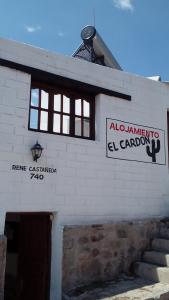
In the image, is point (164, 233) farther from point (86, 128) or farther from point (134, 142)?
point (86, 128)

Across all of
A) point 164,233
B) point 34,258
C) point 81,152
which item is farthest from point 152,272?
point 81,152

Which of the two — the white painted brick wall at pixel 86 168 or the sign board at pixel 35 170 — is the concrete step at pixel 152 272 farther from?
the sign board at pixel 35 170

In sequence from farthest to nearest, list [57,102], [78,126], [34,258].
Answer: [78,126], [57,102], [34,258]

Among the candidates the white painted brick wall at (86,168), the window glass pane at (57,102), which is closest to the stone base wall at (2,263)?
the white painted brick wall at (86,168)

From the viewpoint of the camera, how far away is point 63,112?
6699 mm

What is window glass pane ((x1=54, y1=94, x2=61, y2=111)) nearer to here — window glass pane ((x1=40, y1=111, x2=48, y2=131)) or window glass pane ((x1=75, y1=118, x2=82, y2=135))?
window glass pane ((x1=40, y1=111, x2=48, y2=131))

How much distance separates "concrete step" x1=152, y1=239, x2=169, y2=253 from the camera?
7094mm

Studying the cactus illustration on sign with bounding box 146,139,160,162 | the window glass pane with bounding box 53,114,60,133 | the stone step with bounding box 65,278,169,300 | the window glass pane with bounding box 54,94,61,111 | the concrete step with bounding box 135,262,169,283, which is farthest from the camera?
the cactus illustration on sign with bounding box 146,139,160,162

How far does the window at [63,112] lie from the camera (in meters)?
6.41

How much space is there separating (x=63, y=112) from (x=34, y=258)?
9.45 ft

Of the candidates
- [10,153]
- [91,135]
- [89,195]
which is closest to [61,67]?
[91,135]

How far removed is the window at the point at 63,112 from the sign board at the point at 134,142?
48 cm

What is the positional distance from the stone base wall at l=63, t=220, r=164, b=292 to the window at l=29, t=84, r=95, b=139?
1908 millimetres

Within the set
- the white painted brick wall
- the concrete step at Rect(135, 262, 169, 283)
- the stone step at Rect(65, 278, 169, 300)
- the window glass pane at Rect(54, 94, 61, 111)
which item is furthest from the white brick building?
the concrete step at Rect(135, 262, 169, 283)
